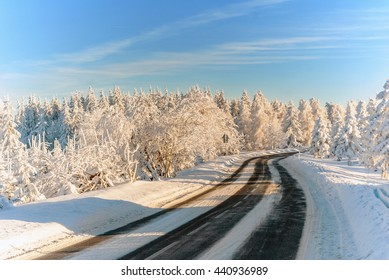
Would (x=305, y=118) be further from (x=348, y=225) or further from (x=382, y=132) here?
(x=348, y=225)

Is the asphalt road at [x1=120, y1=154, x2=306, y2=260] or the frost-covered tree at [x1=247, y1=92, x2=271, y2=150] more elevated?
the frost-covered tree at [x1=247, y1=92, x2=271, y2=150]

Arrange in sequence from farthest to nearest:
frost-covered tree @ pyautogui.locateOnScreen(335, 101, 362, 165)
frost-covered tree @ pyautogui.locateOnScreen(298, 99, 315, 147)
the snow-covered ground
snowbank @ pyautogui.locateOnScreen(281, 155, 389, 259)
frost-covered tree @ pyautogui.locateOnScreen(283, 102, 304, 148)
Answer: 1. frost-covered tree @ pyautogui.locateOnScreen(298, 99, 315, 147)
2. frost-covered tree @ pyautogui.locateOnScreen(283, 102, 304, 148)
3. frost-covered tree @ pyautogui.locateOnScreen(335, 101, 362, 165)
4. the snow-covered ground
5. snowbank @ pyautogui.locateOnScreen(281, 155, 389, 259)

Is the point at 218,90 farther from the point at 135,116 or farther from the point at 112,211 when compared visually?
the point at 112,211

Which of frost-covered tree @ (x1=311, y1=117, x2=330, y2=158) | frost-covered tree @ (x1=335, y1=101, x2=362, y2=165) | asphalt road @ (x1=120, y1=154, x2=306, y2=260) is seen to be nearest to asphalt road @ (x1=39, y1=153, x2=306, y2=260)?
asphalt road @ (x1=120, y1=154, x2=306, y2=260)

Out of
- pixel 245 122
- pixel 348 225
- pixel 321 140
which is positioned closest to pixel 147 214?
pixel 348 225

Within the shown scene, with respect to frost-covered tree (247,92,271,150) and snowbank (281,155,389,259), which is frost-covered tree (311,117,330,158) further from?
snowbank (281,155,389,259)

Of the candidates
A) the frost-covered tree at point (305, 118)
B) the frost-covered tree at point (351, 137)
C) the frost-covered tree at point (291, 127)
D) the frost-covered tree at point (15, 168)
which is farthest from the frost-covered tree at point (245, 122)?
the frost-covered tree at point (15, 168)

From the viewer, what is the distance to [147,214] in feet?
54.0

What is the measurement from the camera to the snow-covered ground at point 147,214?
10.4 meters

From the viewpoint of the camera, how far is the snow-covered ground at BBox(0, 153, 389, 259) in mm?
10391

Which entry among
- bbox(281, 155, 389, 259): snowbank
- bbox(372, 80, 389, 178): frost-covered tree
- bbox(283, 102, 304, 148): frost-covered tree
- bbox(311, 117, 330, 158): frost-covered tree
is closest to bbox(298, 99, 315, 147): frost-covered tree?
bbox(283, 102, 304, 148): frost-covered tree

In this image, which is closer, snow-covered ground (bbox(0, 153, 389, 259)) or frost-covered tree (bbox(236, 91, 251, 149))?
snow-covered ground (bbox(0, 153, 389, 259))

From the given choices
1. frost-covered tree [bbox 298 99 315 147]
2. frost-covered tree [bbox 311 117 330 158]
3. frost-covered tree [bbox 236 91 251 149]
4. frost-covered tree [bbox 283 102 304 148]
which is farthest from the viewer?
frost-covered tree [bbox 298 99 315 147]

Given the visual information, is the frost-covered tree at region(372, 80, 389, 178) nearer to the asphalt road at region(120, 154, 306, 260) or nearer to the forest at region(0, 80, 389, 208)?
the forest at region(0, 80, 389, 208)
